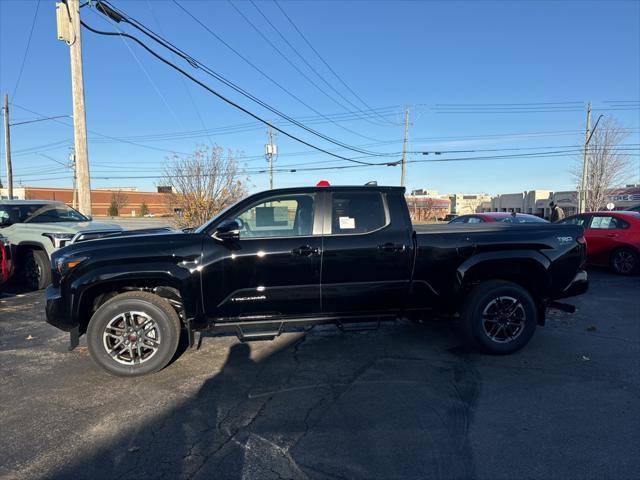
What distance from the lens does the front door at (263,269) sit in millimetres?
4383

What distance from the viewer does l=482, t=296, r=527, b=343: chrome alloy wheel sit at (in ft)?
15.8

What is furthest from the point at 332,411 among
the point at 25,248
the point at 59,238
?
the point at 25,248

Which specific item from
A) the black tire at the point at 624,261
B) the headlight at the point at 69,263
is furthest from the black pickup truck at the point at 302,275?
the black tire at the point at 624,261

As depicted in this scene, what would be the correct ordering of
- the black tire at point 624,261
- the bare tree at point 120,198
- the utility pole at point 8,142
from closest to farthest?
the black tire at point 624,261 < the utility pole at point 8,142 < the bare tree at point 120,198

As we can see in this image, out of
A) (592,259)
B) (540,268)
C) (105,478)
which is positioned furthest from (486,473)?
(592,259)

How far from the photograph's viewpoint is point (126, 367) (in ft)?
14.2

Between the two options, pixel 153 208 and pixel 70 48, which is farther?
pixel 153 208

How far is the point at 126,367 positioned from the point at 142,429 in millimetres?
1162

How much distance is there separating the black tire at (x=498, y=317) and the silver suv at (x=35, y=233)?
6.76 m

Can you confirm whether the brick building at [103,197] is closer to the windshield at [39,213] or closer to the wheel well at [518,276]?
the windshield at [39,213]

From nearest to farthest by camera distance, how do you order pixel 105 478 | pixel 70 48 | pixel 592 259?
pixel 105 478 → pixel 592 259 → pixel 70 48

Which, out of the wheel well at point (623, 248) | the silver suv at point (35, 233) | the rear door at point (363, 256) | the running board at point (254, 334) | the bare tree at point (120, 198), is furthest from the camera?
the bare tree at point (120, 198)

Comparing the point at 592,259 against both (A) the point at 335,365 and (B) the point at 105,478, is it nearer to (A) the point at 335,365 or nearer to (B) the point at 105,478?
(A) the point at 335,365

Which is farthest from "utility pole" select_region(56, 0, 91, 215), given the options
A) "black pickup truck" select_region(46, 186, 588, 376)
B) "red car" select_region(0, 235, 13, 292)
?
"black pickup truck" select_region(46, 186, 588, 376)
